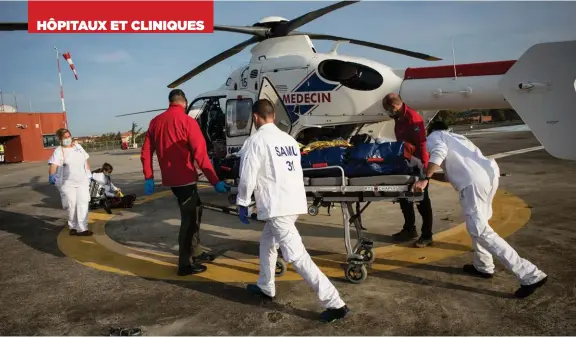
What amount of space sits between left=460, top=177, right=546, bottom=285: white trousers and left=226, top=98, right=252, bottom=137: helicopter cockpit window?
5117mm

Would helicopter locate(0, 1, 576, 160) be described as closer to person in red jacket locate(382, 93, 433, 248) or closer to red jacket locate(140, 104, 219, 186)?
person in red jacket locate(382, 93, 433, 248)

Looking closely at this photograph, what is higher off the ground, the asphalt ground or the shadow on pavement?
the shadow on pavement

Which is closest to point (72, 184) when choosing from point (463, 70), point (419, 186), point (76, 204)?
point (76, 204)

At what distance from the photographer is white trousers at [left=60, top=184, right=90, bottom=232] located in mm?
6730

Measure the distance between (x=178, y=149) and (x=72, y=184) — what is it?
3.25 m

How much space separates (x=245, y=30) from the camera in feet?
30.9

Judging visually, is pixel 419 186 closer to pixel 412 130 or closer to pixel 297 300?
pixel 412 130

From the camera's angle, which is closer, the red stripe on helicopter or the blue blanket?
the blue blanket

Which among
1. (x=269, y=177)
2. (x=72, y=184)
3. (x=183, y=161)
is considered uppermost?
(x=183, y=161)

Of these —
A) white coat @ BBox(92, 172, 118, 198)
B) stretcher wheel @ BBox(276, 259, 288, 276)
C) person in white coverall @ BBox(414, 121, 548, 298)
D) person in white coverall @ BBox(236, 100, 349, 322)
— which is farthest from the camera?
white coat @ BBox(92, 172, 118, 198)

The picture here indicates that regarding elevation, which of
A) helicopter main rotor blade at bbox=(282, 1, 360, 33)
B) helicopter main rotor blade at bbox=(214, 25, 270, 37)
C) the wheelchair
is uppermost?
helicopter main rotor blade at bbox=(282, 1, 360, 33)

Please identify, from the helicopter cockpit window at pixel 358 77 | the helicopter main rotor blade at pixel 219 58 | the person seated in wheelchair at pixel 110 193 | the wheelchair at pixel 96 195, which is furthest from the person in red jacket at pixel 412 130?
the wheelchair at pixel 96 195

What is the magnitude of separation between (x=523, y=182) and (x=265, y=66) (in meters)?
6.71

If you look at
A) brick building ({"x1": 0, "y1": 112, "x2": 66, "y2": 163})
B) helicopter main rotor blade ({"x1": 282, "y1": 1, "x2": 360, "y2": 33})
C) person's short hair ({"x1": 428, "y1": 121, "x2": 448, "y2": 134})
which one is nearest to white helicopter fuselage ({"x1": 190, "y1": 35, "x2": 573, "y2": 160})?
helicopter main rotor blade ({"x1": 282, "y1": 1, "x2": 360, "y2": 33})
